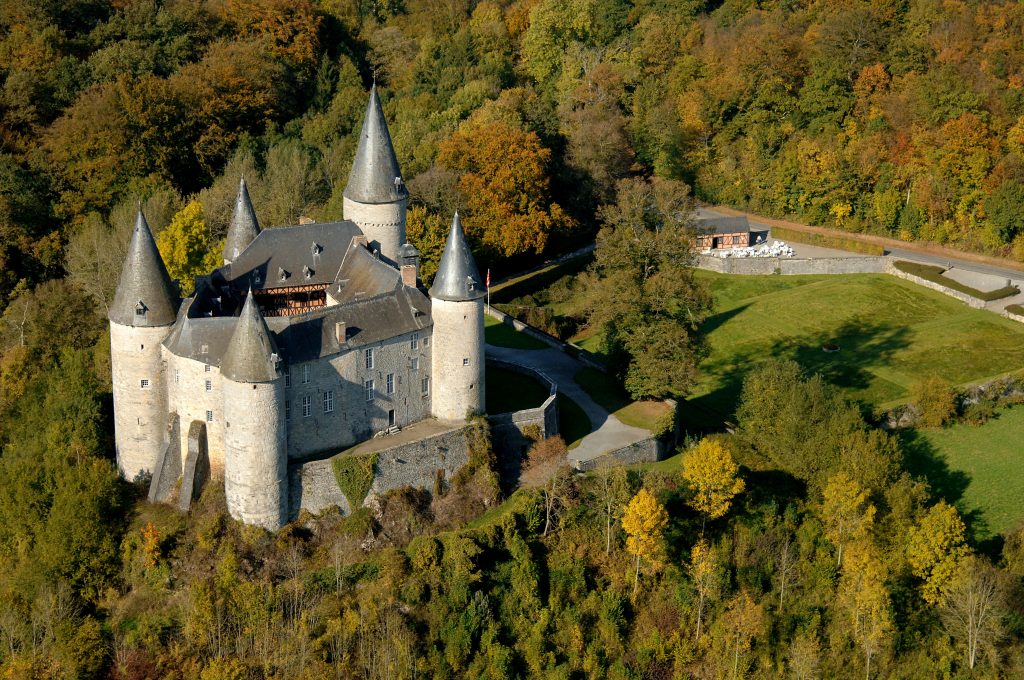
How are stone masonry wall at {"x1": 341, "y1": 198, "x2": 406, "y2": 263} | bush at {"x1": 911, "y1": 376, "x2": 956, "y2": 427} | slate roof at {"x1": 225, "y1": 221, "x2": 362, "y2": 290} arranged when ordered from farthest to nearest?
1. bush at {"x1": 911, "y1": 376, "x2": 956, "y2": 427}
2. stone masonry wall at {"x1": 341, "y1": 198, "x2": 406, "y2": 263}
3. slate roof at {"x1": 225, "y1": 221, "x2": 362, "y2": 290}

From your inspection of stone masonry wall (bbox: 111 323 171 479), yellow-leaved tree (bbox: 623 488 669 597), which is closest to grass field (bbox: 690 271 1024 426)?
yellow-leaved tree (bbox: 623 488 669 597)

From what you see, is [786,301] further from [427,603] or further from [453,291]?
[427,603]

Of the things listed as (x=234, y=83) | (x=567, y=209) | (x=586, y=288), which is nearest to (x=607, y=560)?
(x=586, y=288)

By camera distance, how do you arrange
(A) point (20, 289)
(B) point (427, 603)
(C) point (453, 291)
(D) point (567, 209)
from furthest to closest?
(D) point (567, 209) < (A) point (20, 289) < (C) point (453, 291) < (B) point (427, 603)

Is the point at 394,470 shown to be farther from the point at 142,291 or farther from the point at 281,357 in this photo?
the point at 142,291

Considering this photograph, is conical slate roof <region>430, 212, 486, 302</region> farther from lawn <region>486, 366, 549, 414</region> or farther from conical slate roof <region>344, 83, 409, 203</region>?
conical slate roof <region>344, 83, 409, 203</region>
